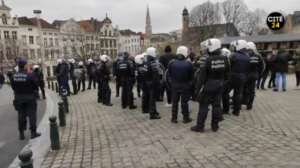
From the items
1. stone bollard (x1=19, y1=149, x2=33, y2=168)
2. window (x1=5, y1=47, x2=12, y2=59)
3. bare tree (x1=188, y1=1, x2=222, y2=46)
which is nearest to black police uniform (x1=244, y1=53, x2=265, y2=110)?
stone bollard (x1=19, y1=149, x2=33, y2=168)

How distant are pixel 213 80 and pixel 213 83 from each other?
66mm

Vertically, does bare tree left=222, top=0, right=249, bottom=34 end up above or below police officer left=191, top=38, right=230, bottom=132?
above

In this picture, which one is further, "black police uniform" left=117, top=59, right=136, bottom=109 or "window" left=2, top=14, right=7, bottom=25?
"window" left=2, top=14, right=7, bottom=25

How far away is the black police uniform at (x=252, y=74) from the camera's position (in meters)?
7.53

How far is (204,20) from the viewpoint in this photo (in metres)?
58.4

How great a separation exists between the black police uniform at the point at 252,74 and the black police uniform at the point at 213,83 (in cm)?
221

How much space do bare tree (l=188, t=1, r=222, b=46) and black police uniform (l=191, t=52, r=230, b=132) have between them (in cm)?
5357

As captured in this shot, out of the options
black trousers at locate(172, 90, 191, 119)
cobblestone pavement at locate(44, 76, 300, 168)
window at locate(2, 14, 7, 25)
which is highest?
window at locate(2, 14, 7, 25)

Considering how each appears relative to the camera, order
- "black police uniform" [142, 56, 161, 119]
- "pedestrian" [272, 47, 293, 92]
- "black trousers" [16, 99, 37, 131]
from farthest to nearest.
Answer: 1. "pedestrian" [272, 47, 293, 92]
2. "black police uniform" [142, 56, 161, 119]
3. "black trousers" [16, 99, 37, 131]

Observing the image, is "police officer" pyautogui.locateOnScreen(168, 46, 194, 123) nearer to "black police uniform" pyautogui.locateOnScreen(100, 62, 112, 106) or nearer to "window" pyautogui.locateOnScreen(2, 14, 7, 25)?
"black police uniform" pyautogui.locateOnScreen(100, 62, 112, 106)

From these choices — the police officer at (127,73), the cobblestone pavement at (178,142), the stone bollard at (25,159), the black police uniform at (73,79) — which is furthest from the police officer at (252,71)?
the black police uniform at (73,79)

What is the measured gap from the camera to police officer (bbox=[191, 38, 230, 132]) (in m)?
5.33

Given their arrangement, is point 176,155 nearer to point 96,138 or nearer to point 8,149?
point 96,138

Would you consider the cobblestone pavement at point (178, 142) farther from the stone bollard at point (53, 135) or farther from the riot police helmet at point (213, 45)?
the riot police helmet at point (213, 45)
